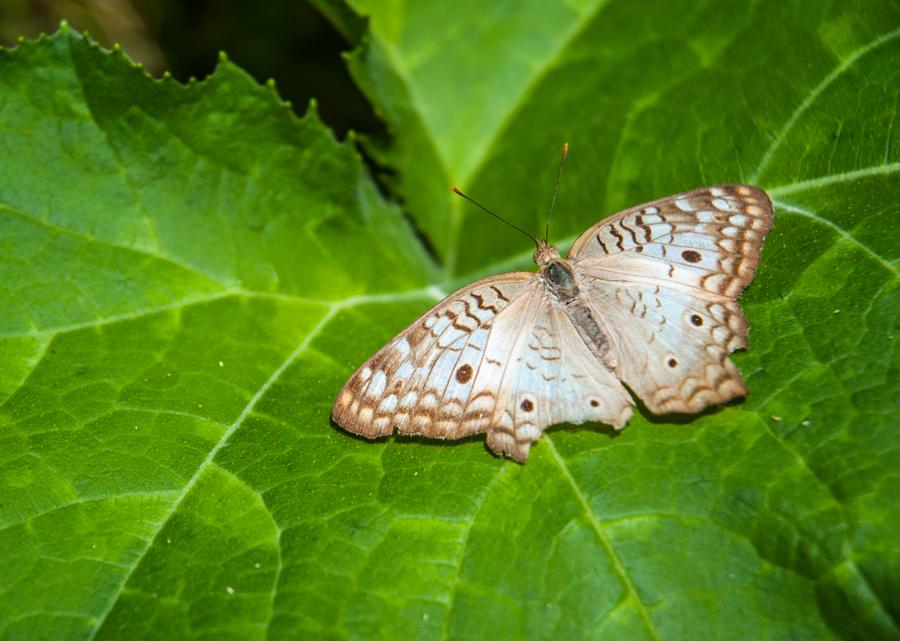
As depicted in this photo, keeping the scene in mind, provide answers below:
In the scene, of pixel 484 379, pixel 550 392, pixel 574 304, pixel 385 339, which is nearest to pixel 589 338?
pixel 574 304

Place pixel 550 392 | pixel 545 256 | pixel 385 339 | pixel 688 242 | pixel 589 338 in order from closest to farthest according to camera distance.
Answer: pixel 550 392, pixel 589 338, pixel 688 242, pixel 545 256, pixel 385 339

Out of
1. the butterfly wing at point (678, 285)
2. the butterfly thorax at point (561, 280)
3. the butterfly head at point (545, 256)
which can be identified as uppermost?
the butterfly head at point (545, 256)

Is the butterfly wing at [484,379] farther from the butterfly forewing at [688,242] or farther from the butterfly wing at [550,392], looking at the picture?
the butterfly forewing at [688,242]

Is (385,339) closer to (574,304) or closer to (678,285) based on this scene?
(574,304)

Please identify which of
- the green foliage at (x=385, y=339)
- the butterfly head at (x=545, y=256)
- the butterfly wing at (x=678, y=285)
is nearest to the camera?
the green foliage at (x=385, y=339)

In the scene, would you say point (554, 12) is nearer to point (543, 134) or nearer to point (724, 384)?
point (543, 134)

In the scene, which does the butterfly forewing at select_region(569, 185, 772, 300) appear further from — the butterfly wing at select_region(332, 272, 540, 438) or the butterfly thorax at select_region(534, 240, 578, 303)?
the butterfly wing at select_region(332, 272, 540, 438)

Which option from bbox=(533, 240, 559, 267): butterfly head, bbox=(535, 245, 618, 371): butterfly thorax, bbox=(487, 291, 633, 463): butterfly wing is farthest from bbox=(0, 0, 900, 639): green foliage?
bbox=(533, 240, 559, 267): butterfly head

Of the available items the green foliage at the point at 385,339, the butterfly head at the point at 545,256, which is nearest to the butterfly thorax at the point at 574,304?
the butterfly head at the point at 545,256
